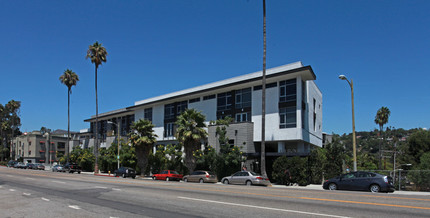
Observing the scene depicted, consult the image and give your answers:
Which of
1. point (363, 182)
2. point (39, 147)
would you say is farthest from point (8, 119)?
point (363, 182)

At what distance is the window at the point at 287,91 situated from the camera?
34.6 m

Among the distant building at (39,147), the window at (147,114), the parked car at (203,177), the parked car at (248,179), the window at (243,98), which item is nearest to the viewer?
the parked car at (248,179)

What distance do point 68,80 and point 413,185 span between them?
61091mm

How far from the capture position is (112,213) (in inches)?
403

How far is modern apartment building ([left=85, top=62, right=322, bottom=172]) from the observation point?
34.2 m

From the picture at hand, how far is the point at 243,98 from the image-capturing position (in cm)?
3944

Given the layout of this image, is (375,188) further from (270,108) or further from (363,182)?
(270,108)

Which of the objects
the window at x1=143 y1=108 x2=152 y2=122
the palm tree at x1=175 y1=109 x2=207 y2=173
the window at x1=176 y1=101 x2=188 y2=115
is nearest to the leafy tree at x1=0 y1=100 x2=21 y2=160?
the window at x1=143 y1=108 x2=152 y2=122

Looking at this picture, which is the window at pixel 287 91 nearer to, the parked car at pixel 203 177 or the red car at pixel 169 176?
the parked car at pixel 203 177

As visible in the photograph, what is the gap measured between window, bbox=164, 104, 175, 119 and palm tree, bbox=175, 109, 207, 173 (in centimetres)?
1281

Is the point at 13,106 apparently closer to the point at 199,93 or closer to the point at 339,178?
the point at 199,93

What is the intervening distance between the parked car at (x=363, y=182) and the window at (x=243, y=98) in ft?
60.8

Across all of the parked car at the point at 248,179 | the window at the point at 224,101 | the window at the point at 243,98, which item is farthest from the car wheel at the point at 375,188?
the window at the point at 224,101

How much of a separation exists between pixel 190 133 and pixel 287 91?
1142cm
